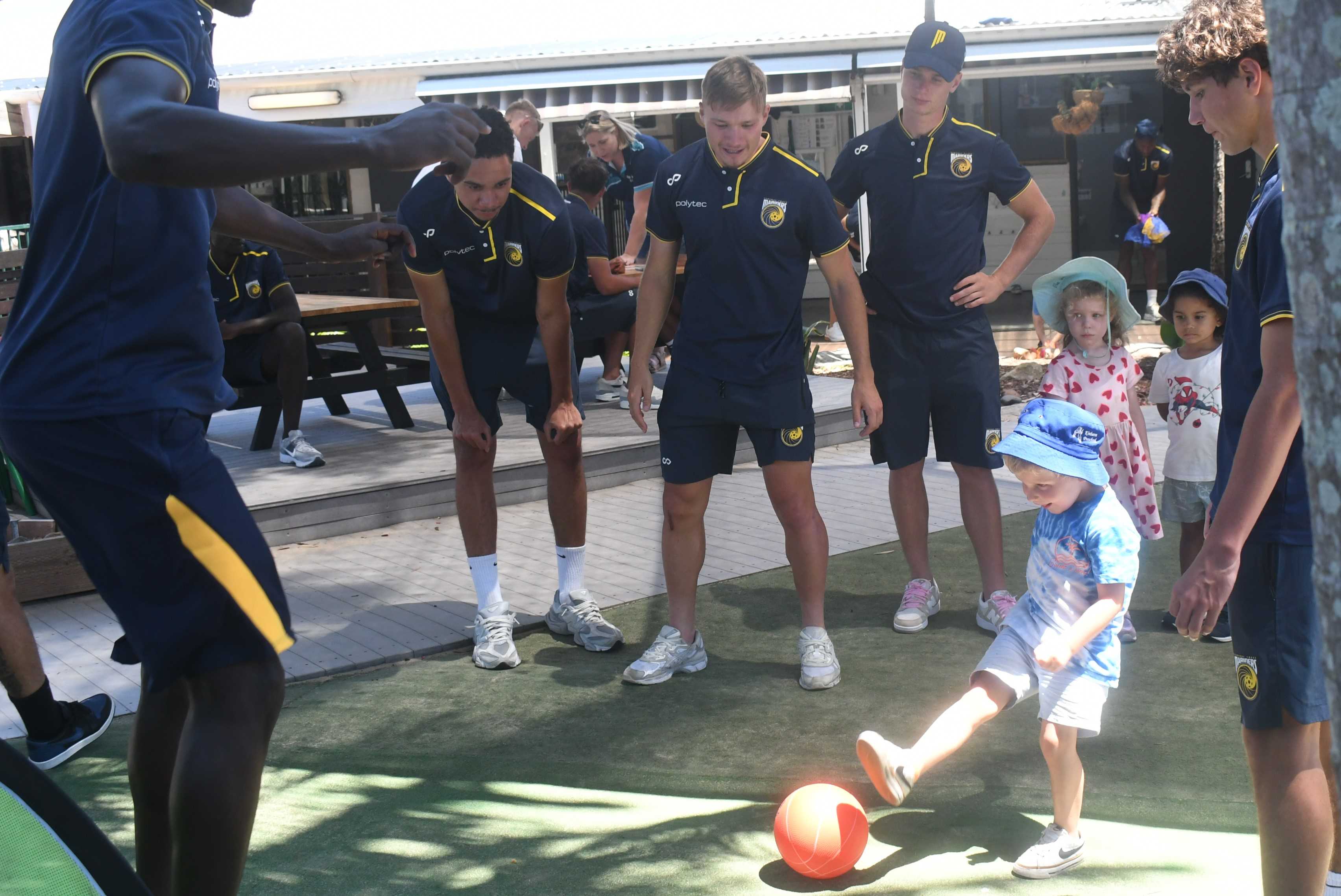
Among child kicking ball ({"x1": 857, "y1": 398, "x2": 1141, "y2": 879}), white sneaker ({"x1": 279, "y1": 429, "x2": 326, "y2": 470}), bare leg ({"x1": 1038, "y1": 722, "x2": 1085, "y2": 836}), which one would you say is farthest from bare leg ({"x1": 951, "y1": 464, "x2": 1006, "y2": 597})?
white sneaker ({"x1": 279, "y1": 429, "x2": 326, "y2": 470})

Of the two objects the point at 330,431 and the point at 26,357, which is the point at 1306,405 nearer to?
the point at 26,357

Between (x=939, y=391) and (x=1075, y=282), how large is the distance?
0.63 meters

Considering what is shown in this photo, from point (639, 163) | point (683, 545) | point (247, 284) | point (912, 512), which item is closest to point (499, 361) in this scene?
point (683, 545)

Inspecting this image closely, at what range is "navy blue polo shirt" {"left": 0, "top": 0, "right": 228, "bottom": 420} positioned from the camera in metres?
2.16

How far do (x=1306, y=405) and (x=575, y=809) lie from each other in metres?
2.82

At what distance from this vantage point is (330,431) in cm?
885

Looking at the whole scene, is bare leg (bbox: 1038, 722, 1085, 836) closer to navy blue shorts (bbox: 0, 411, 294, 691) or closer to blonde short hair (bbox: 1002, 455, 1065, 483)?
blonde short hair (bbox: 1002, 455, 1065, 483)

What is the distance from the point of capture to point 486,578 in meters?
4.97

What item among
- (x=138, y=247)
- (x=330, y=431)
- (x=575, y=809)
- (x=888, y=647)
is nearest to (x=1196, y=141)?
A: (x=330, y=431)

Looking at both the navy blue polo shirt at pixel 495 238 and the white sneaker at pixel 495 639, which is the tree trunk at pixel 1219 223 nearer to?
the navy blue polo shirt at pixel 495 238

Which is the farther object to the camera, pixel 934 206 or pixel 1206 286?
pixel 934 206

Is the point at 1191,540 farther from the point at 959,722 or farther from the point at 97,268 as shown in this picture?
the point at 97,268

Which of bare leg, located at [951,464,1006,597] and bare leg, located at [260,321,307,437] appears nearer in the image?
bare leg, located at [951,464,1006,597]

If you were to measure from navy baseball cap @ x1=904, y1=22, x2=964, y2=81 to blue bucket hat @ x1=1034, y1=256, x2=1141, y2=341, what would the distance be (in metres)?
0.83
